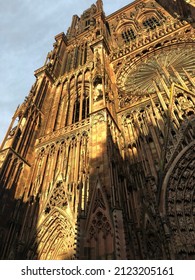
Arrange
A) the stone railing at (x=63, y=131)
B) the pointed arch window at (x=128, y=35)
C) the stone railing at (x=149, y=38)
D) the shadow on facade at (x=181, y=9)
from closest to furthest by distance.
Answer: the stone railing at (x=63, y=131)
the shadow on facade at (x=181, y=9)
the stone railing at (x=149, y=38)
the pointed arch window at (x=128, y=35)

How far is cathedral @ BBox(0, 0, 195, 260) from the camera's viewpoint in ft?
24.6

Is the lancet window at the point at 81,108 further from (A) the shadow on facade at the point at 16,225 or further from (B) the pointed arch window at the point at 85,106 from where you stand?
(A) the shadow on facade at the point at 16,225

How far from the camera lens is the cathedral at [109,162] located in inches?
296

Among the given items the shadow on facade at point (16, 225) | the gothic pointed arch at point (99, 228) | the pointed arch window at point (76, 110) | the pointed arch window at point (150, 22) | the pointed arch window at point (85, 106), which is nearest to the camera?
the gothic pointed arch at point (99, 228)

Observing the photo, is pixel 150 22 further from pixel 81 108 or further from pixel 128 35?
pixel 81 108

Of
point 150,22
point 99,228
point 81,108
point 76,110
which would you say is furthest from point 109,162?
point 150,22

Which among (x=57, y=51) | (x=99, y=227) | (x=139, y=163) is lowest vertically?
(x=99, y=227)

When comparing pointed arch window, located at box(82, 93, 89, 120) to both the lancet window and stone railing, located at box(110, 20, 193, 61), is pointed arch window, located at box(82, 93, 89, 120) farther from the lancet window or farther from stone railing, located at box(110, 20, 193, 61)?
stone railing, located at box(110, 20, 193, 61)

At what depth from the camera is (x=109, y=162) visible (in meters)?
8.83

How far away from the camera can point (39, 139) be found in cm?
1464

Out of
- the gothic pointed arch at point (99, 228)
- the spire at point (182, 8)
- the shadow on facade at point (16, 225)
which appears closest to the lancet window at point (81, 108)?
the shadow on facade at point (16, 225)
